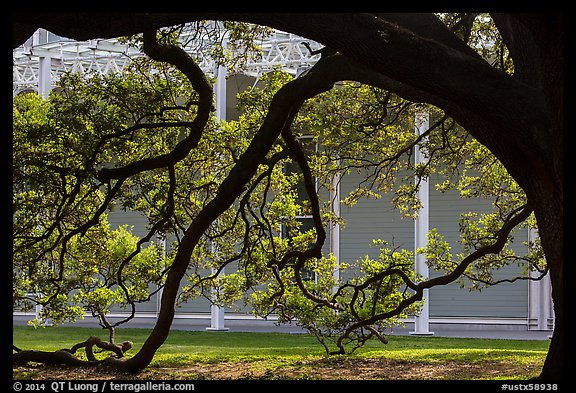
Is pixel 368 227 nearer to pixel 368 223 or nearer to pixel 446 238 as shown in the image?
pixel 368 223

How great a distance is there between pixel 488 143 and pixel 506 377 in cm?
366

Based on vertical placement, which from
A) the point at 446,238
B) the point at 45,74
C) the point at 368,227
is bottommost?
the point at 446,238

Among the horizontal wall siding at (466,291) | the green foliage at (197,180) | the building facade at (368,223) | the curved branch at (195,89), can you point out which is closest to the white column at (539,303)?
the building facade at (368,223)

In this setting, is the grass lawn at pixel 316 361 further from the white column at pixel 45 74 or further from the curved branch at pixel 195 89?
the white column at pixel 45 74

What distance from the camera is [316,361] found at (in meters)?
12.2

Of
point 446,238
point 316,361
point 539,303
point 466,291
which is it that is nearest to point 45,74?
point 446,238

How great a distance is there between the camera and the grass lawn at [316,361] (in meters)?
10.5

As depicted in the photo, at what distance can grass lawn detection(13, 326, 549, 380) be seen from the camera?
10.5 meters

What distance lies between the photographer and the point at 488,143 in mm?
7301

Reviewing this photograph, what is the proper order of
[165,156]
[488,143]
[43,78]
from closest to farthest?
[488,143], [165,156], [43,78]

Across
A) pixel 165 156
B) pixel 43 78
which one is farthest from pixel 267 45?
pixel 165 156

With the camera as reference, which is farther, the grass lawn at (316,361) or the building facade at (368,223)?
the building facade at (368,223)

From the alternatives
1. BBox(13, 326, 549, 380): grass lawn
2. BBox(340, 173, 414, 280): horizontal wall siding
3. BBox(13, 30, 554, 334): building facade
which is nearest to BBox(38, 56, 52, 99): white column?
BBox(13, 30, 554, 334): building facade

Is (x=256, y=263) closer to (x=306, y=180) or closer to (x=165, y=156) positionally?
(x=306, y=180)
